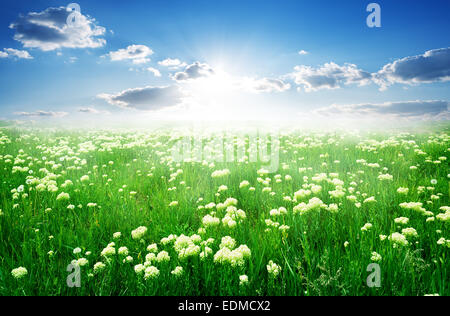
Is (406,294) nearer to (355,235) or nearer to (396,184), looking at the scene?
(355,235)

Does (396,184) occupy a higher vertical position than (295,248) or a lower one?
higher

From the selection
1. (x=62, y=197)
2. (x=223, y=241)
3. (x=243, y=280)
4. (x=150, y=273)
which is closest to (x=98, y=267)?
(x=150, y=273)

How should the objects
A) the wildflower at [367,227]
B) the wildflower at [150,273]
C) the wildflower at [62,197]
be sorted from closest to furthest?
the wildflower at [150,273]
the wildflower at [367,227]
the wildflower at [62,197]

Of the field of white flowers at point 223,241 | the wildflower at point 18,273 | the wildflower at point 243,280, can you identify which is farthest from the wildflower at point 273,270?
the wildflower at point 18,273

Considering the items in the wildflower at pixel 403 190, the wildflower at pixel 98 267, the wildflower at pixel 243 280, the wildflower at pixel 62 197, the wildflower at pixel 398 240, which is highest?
the wildflower at pixel 403 190

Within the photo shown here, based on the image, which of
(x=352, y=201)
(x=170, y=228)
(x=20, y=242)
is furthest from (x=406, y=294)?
(x=20, y=242)

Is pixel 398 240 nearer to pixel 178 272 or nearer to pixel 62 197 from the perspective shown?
pixel 178 272

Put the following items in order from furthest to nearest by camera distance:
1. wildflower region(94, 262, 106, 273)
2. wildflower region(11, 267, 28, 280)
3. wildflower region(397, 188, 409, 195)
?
wildflower region(397, 188, 409, 195)
wildflower region(94, 262, 106, 273)
wildflower region(11, 267, 28, 280)

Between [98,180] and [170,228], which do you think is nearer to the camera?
[170,228]

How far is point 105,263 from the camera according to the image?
8.98 feet

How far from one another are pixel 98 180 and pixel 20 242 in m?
2.62

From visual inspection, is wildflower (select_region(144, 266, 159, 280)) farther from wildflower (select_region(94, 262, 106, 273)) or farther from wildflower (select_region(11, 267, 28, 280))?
wildflower (select_region(11, 267, 28, 280))

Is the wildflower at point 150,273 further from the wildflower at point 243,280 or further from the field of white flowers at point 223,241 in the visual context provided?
the wildflower at point 243,280

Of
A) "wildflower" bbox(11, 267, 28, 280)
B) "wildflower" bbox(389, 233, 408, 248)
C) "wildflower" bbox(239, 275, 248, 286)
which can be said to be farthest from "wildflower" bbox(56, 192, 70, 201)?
"wildflower" bbox(389, 233, 408, 248)
